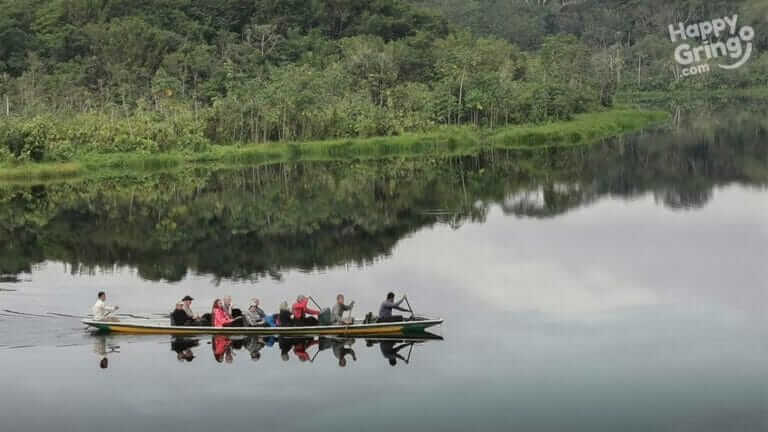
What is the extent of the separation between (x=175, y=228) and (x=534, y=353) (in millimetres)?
15591

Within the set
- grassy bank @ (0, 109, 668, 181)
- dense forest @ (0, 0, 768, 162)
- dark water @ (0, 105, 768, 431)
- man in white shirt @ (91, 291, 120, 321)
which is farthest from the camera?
dense forest @ (0, 0, 768, 162)

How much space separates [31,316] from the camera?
22.5 m

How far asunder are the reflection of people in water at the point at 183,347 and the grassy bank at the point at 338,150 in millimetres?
24848

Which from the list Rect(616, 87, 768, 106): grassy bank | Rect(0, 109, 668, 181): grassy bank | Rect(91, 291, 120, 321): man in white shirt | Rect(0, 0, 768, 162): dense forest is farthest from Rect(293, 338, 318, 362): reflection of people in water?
Rect(616, 87, 768, 106): grassy bank

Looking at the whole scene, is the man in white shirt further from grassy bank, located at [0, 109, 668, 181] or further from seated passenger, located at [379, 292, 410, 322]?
grassy bank, located at [0, 109, 668, 181]

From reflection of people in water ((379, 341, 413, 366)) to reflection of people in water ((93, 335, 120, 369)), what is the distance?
4.68m

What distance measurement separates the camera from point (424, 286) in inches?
969

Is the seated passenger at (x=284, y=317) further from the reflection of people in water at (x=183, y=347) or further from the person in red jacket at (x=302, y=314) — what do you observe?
the reflection of people in water at (x=183, y=347)

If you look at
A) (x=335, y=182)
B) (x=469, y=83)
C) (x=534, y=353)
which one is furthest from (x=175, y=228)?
(x=469, y=83)

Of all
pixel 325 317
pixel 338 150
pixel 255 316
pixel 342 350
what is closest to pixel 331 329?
pixel 325 317

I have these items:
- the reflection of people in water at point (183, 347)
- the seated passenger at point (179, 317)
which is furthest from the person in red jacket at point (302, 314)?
the seated passenger at point (179, 317)

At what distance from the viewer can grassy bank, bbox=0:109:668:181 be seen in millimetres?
44897

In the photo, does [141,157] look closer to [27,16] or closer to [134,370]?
[134,370]

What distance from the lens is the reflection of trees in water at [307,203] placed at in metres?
28.6
